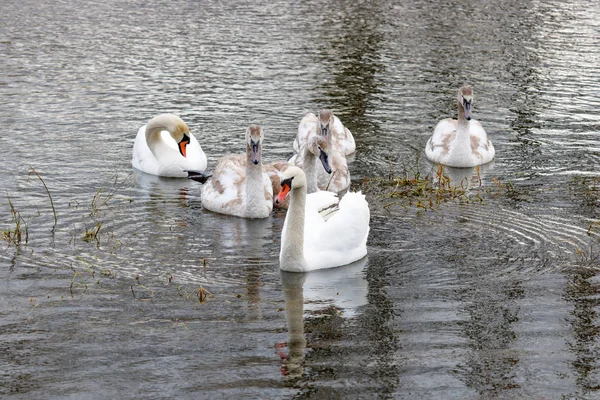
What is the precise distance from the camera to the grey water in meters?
8.90

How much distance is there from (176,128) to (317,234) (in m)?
4.58

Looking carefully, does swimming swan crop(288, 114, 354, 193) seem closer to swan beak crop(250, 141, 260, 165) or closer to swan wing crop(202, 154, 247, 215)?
swan beak crop(250, 141, 260, 165)

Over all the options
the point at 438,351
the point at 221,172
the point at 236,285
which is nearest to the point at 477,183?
the point at 221,172

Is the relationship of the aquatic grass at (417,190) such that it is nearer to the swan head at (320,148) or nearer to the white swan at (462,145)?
the white swan at (462,145)

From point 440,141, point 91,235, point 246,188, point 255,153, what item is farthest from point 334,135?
point 91,235

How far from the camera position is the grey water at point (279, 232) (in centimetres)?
890

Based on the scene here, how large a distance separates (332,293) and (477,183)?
524cm

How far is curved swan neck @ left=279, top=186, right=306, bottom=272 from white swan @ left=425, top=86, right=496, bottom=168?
17.3 ft

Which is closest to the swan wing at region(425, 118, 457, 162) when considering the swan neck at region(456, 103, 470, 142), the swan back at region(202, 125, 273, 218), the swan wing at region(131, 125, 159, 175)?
the swan neck at region(456, 103, 470, 142)

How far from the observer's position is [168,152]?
52.3 ft

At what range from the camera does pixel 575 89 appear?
21234 mm

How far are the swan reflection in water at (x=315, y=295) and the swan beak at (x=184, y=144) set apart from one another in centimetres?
452

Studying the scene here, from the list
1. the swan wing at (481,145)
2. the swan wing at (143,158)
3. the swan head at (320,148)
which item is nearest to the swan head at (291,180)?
the swan head at (320,148)

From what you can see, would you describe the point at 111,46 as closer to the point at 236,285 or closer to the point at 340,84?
the point at 340,84
